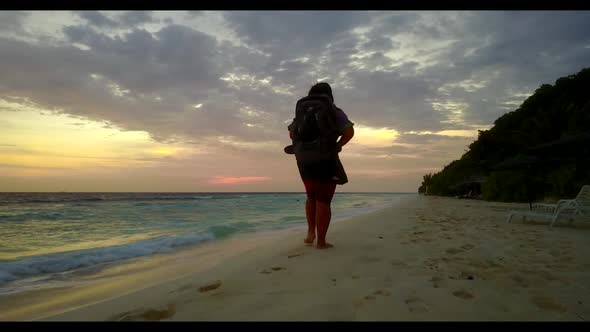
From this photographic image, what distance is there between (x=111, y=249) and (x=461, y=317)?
515 cm

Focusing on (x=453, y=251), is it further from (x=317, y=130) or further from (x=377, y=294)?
(x=317, y=130)

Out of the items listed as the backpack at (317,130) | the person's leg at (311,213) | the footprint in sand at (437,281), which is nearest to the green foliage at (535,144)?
the person's leg at (311,213)

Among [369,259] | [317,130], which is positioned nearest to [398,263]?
[369,259]

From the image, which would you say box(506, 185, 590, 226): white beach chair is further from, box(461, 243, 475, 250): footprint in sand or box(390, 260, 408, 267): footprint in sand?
box(390, 260, 408, 267): footprint in sand

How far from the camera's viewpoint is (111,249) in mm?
4945

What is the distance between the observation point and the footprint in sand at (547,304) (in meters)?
1.73

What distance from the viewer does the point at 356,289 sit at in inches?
82.7

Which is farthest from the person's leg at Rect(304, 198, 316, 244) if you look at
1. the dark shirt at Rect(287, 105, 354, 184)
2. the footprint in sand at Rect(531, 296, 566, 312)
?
the footprint in sand at Rect(531, 296, 566, 312)

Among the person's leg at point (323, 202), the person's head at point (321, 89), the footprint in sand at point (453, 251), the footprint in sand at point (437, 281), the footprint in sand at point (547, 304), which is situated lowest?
the footprint in sand at point (453, 251)

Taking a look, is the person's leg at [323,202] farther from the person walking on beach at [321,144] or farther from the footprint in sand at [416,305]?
the footprint in sand at [416,305]

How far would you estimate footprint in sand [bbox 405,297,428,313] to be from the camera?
1.71 meters

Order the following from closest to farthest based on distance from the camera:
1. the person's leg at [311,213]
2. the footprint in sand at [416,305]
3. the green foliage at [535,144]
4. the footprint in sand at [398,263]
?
the footprint in sand at [416,305] < the footprint in sand at [398,263] < the person's leg at [311,213] < the green foliage at [535,144]
